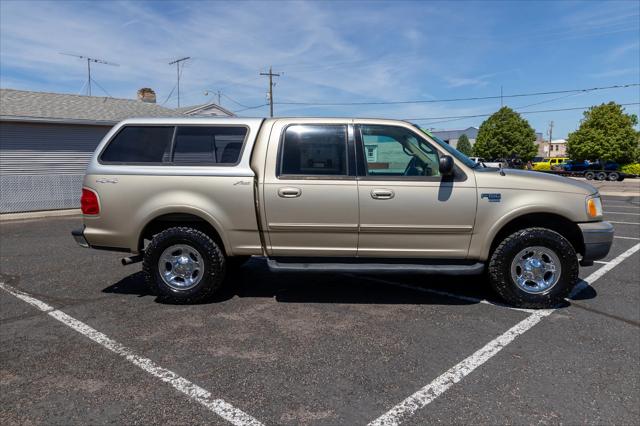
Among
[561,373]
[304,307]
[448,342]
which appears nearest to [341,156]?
[304,307]

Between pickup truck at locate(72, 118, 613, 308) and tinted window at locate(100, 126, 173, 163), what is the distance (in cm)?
1

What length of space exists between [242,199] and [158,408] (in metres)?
2.28

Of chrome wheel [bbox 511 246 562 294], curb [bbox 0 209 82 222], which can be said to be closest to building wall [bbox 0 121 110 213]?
curb [bbox 0 209 82 222]

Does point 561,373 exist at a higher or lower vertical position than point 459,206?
lower

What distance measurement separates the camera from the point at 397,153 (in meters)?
4.76

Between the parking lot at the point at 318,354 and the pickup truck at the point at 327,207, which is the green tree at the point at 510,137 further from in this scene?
the pickup truck at the point at 327,207

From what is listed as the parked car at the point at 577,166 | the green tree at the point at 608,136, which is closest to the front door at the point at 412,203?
the parked car at the point at 577,166

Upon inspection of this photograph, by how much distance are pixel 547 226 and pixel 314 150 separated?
8.74 ft

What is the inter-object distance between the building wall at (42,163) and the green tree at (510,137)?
49.5m

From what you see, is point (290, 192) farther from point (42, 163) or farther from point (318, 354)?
point (42, 163)

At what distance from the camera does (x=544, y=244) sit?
178 inches

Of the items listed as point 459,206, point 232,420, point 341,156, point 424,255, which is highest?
point 341,156

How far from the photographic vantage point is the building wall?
13242mm

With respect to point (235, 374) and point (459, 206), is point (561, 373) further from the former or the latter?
point (235, 374)
